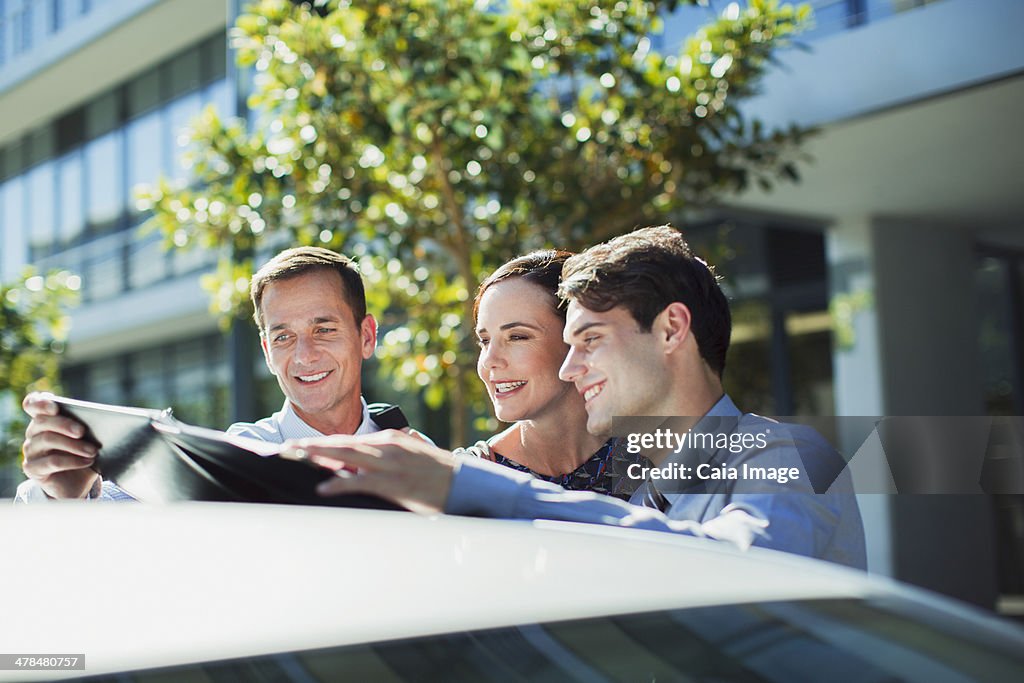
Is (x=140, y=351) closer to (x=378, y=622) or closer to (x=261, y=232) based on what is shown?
(x=261, y=232)

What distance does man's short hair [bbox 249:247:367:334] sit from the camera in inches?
98.7

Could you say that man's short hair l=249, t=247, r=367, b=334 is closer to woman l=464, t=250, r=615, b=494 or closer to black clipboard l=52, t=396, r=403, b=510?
woman l=464, t=250, r=615, b=494

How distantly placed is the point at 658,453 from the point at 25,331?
6.96 metres

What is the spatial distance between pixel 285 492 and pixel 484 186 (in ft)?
11.9

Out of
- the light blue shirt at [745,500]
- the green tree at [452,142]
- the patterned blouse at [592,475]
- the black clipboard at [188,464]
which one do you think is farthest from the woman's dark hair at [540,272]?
the green tree at [452,142]

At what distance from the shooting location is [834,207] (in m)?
7.91

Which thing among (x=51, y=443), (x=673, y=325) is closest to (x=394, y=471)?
(x=673, y=325)

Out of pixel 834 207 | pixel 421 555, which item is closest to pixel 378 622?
pixel 421 555

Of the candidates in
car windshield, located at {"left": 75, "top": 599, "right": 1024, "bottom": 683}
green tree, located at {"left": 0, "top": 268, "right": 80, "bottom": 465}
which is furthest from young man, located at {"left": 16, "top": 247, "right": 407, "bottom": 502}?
green tree, located at {"left": 0, "top": 268, "right": 80, "bottom": 465}

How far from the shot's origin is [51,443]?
198cm

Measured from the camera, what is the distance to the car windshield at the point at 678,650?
1.17m

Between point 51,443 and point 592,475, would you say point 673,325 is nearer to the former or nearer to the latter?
point 592,475

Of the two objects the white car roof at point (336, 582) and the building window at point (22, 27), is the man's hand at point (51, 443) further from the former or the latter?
the building window at point (22, 27)

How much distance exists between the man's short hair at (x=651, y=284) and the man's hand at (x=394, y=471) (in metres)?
0.44
